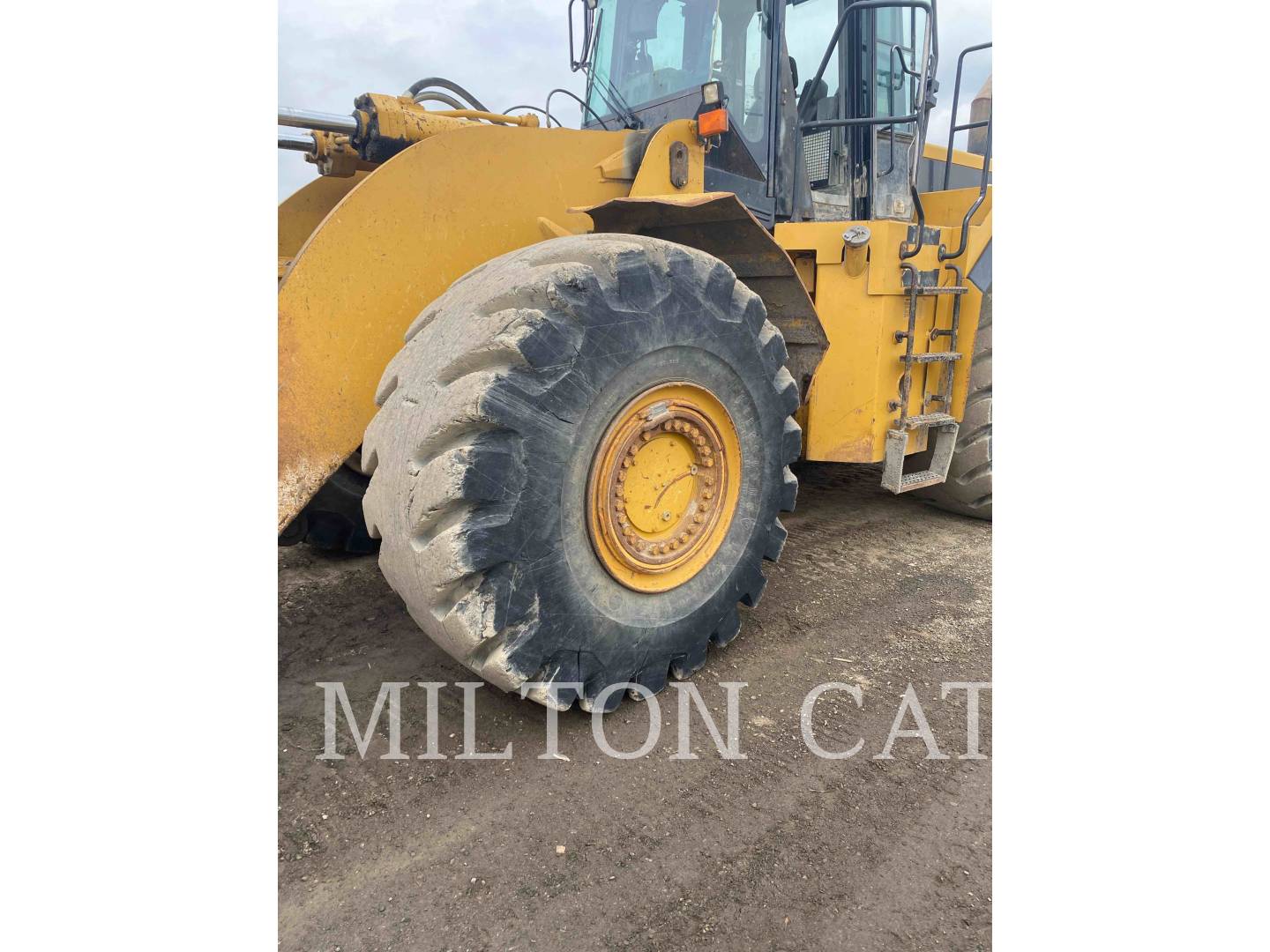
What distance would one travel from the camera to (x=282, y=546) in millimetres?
4105

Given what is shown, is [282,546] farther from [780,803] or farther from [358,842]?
[780,803]

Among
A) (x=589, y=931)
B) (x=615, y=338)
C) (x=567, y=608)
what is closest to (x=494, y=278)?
(x=615, y=338)

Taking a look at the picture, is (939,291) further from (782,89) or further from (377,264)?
(377,264)

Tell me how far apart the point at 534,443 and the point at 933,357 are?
244 cm

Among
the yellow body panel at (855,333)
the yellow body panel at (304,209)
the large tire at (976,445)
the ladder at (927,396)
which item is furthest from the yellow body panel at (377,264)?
the large tire at (976,445)

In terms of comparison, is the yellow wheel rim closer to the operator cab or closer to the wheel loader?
the wheel loader

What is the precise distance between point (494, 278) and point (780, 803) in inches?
67.0

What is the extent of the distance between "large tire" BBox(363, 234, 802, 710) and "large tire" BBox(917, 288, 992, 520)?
2.23 m

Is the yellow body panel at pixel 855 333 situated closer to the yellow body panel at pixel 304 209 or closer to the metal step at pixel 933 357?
the metal step at pixel 933 357

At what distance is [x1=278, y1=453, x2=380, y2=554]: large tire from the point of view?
3.82 meters

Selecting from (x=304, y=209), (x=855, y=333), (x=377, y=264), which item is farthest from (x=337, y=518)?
(x=855, y=333)

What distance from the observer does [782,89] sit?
409cm

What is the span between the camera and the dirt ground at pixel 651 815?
74.8 inches

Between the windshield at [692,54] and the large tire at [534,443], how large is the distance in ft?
5.57
